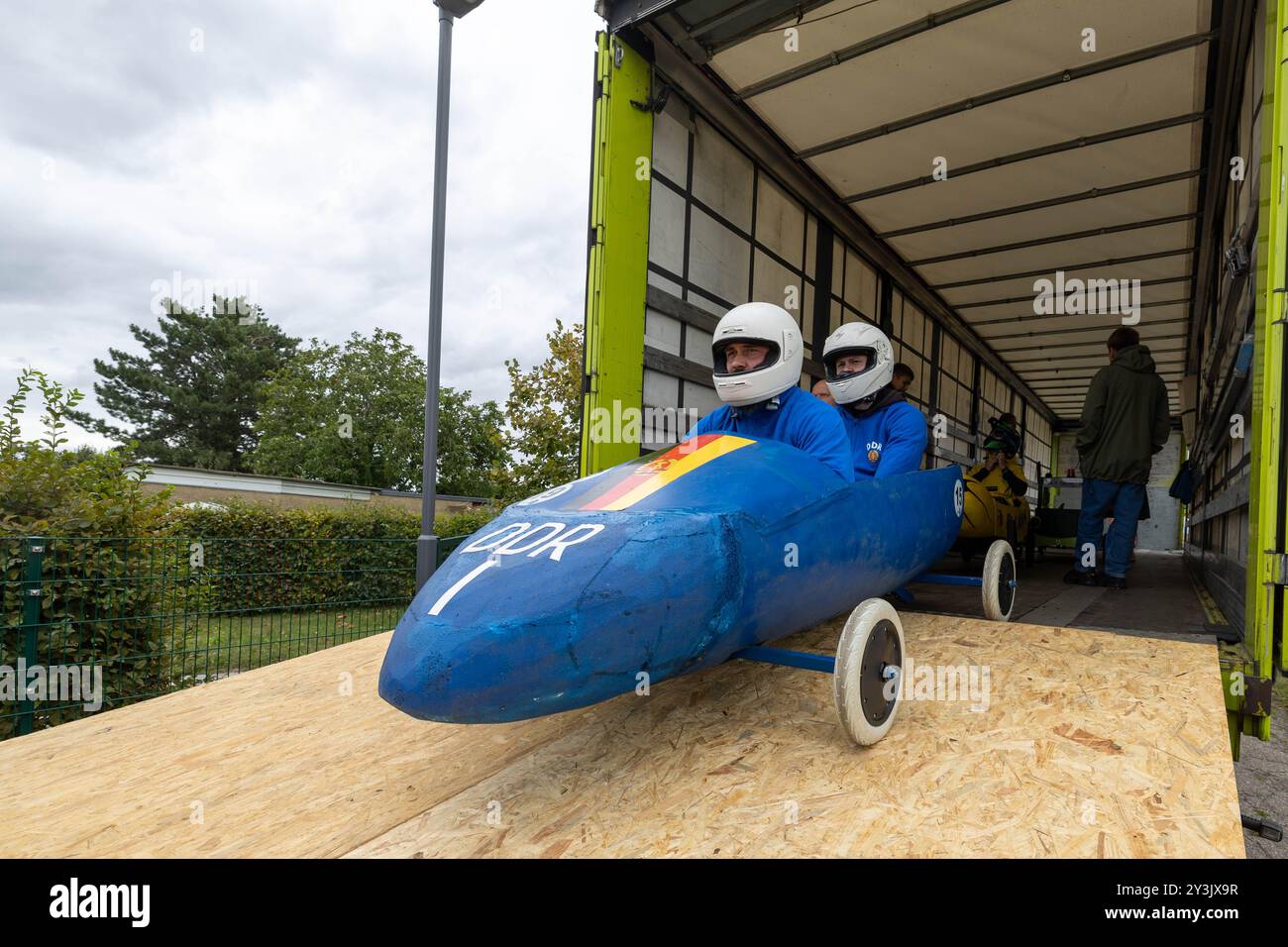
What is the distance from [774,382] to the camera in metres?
2.90

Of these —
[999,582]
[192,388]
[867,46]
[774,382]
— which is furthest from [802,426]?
[192,388]

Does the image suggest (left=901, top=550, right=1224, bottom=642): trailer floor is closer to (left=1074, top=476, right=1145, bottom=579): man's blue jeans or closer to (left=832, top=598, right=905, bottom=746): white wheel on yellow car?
(left=1074, top=476, right=1145, bottom=579): man's blue jeans

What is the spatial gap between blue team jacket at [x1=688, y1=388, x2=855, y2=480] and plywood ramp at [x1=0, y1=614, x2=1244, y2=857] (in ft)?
3.19

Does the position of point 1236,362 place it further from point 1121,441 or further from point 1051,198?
point 1051,198

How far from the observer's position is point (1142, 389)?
5.25 metres

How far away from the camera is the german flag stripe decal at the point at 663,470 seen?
2.11 metres

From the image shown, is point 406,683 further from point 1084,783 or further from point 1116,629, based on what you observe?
point 1116,629

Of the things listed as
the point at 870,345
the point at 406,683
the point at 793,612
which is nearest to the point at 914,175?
the point at 870,345

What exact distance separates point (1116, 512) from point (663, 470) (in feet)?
15.6

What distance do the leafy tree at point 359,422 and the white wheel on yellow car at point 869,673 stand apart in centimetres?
2617

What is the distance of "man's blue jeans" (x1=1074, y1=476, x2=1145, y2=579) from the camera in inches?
205

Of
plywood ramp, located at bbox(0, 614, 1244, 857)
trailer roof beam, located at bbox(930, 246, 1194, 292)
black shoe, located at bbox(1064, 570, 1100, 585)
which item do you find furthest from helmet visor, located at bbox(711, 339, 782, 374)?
trailer roof beam, located at bbox(930, 246, 1194, 292)

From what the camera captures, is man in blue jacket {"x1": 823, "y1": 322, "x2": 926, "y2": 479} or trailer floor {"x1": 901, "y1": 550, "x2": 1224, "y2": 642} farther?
man in blue jacket {"x1": 823, "y1": 322, "x2": 926, "y2": 479}
